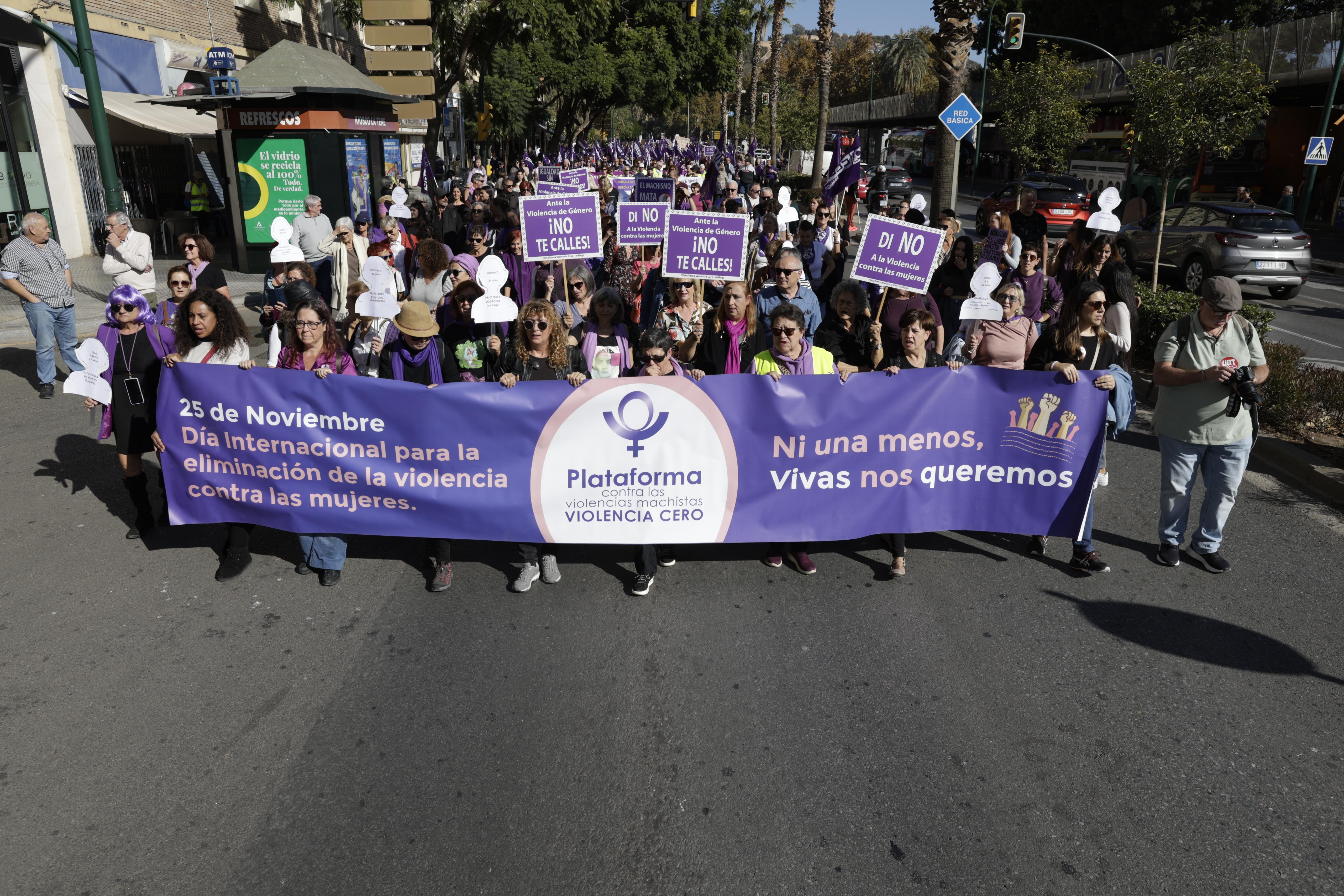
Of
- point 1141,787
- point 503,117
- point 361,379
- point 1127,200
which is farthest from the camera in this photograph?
point 503,117

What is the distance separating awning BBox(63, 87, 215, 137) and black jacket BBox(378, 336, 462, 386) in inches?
583

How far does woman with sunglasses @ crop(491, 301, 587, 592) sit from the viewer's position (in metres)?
5.49

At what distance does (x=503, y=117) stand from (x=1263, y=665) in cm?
3344

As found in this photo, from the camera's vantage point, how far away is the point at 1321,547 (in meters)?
6.24

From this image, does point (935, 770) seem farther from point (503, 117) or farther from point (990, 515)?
point (503, 117)

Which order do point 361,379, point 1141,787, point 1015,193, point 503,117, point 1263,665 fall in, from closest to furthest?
point 1141,787, point 1263,665, point 361,379, point 1015,193, point 503,117

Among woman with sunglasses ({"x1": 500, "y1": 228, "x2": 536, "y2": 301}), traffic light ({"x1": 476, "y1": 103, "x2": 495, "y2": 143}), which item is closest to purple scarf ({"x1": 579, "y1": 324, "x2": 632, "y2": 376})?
woman with sunglasses ({"x1": 500, "y1": 228, "x2": 536, "y2": 301})

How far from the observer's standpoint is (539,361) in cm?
555

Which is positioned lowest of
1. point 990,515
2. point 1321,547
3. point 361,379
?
point 1321,547

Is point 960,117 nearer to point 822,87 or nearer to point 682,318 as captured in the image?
point 682,318

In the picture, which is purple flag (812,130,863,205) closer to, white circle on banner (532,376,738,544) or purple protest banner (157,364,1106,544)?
purple protest banner (157,364,1106,544)

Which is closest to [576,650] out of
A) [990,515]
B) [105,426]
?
[990,515]

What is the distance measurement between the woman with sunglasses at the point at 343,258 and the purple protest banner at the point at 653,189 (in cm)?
407

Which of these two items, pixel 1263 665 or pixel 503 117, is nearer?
pixel 1263 665
